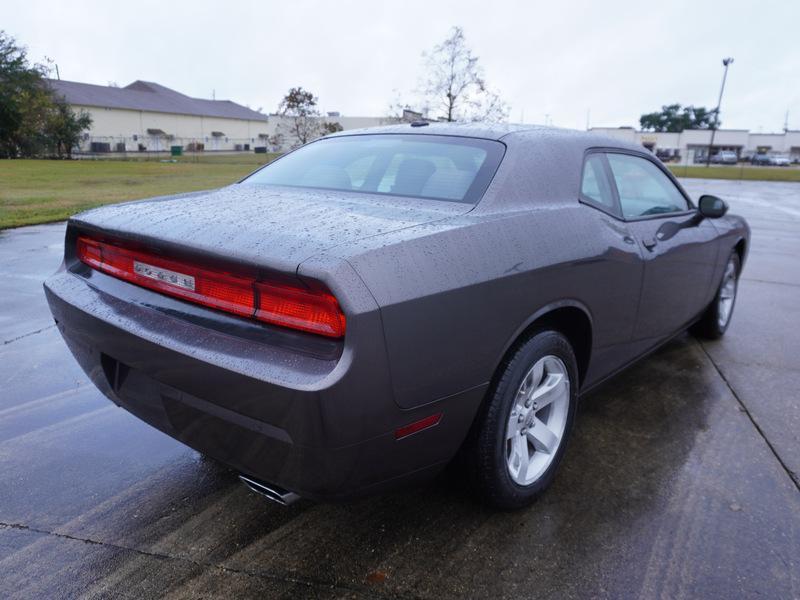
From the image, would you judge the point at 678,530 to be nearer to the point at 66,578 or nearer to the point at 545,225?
the point at 545,225

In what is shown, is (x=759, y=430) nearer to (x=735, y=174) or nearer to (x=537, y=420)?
(x=537, y=420)

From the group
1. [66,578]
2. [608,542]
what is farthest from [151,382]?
[608,542]

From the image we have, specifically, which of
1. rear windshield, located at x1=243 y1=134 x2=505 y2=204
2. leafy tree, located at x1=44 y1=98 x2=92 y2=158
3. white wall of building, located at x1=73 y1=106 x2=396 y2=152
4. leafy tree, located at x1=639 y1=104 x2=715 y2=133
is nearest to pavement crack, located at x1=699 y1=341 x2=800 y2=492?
rear windshield, located at x1=243 y1=134 x2=505 y2=204

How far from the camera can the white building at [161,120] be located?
5888 cm

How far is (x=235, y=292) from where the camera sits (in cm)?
187

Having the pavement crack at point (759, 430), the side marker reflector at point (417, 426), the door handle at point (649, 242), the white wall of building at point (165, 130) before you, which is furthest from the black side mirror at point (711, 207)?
the white wall of building at point (165, 130)

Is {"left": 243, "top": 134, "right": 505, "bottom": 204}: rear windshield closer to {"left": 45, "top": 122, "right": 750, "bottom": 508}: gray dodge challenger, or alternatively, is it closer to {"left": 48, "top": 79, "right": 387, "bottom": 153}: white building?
{"left": 45, "top": 122, "right": 750, "bottom": 508}: gray dodge challenger

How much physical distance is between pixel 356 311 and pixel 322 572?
40.2 inches

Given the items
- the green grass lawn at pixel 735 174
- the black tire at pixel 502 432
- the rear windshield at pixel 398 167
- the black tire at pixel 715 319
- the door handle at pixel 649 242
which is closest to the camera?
the black tire at pixel 502 432

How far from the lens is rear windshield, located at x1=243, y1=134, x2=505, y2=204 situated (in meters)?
2.53

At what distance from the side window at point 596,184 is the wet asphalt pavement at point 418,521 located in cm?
120

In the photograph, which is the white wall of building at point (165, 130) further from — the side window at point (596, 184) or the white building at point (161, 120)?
the side window at point (596, 184)

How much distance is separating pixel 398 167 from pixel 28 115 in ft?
148

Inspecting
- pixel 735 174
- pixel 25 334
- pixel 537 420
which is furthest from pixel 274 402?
pixel 735 174
